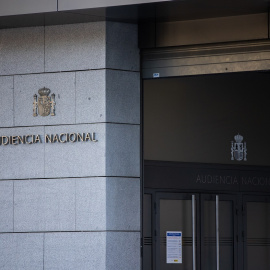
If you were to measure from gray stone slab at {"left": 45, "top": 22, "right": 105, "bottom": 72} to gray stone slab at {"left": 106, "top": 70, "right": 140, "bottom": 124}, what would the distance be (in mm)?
326

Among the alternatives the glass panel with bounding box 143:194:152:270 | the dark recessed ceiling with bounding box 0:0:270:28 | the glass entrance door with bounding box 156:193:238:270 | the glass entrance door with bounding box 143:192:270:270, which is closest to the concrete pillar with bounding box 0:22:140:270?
the dark recessed ceiling with bounding box 0:0:270:28

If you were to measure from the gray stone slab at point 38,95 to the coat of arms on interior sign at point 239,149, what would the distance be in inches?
286

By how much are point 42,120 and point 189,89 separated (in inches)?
230

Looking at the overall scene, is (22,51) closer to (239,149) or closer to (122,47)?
(122,47)

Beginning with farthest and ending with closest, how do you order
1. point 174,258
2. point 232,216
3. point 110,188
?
1. point 232,216
2. point 174,258
3. point 110,188

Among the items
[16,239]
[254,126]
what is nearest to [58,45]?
[16,239]

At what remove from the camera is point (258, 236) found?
18406 mm

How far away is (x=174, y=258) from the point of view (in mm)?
16781

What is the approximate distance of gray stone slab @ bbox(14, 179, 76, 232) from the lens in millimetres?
11750

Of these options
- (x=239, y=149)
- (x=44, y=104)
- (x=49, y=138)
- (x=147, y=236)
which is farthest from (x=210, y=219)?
(x=44, y=104)

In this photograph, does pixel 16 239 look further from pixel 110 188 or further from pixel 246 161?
pixel 246 161

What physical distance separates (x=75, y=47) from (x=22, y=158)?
1949mm

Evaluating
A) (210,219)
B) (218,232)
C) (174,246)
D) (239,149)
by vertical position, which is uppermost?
(239,149)

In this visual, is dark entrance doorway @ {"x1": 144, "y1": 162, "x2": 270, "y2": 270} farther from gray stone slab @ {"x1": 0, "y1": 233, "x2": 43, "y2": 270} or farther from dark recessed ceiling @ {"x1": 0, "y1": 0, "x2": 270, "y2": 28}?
dark recessed ceiling @ {"x1": 0, "y1": 0, "x2": 270, "y2": 28}
